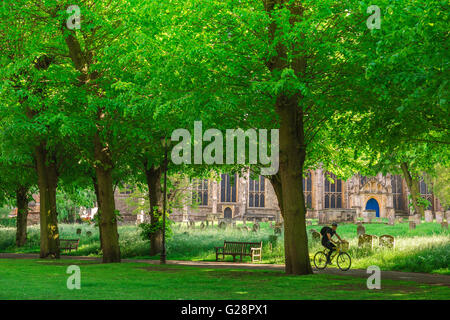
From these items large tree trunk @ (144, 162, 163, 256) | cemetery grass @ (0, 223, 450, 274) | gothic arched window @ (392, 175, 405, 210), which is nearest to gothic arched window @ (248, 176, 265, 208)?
gothic arched window @ (392, 175, 405, 210)

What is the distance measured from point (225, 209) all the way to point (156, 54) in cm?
5780

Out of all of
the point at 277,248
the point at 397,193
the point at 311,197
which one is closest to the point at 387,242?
the point at 277,248

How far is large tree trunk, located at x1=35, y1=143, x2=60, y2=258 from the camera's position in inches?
853

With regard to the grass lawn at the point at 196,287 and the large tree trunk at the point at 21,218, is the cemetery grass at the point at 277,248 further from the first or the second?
the grass lawn at the point at 196,287

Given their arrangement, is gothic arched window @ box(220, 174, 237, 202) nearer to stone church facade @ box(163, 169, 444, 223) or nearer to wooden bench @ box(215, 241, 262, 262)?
stone church facade @ box(163, 169, 444, 223)

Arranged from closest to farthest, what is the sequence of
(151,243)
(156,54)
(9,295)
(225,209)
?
(9,295) → (156,54) → (151,243) → (225,209)

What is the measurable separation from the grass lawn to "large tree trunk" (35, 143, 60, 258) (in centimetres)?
653

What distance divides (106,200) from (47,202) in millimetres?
4317

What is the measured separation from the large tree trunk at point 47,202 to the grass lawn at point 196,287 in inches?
257

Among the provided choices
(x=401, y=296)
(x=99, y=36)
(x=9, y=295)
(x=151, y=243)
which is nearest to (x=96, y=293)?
(x=9, y=295)

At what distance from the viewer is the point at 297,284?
12102 mm

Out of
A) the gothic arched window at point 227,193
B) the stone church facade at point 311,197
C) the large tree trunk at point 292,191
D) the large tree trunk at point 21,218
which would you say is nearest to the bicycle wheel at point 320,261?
the large tree trunk at point 292,191

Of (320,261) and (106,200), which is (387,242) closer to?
(320,261)

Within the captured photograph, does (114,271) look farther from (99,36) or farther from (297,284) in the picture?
(99,36)
